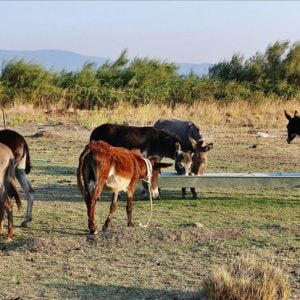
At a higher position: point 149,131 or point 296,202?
point 149,131

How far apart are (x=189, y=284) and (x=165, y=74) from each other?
101ft

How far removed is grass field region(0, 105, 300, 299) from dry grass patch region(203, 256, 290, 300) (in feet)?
0.97

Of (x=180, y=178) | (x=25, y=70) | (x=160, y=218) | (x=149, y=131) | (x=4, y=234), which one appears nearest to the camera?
(x=4, y=234)

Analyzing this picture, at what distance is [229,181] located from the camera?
509 inches

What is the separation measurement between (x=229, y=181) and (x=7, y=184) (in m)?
4.85

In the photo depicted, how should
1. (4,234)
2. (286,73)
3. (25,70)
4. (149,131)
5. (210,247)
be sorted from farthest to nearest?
(286,73)
(25,70)
(149,131)
(4,234)
(210,247)

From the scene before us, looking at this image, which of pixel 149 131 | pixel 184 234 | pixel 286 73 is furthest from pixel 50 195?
pixel 286 73

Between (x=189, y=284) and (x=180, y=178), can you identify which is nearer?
(x=189, y=284)

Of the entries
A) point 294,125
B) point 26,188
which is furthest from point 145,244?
A: point 294,125

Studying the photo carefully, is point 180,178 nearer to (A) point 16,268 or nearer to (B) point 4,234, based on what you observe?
(B) point 4,234

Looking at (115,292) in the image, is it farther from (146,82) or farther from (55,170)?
(146,82)

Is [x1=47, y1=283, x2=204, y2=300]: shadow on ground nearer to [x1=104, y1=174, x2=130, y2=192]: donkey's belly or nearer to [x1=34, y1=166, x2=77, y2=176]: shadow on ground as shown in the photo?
[x1=104, y1=174, x2=130, y2=192]: donkey's belly

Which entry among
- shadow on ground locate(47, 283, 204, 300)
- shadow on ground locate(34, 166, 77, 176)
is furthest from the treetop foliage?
shadow on ground locate(47, 283, 204, 300)

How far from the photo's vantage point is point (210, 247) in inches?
353
